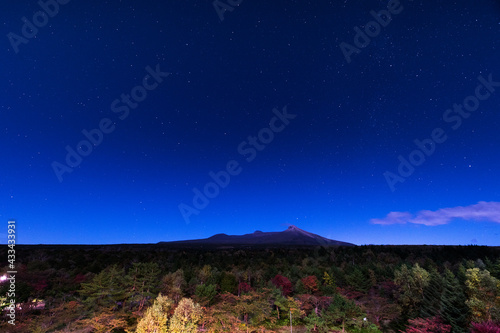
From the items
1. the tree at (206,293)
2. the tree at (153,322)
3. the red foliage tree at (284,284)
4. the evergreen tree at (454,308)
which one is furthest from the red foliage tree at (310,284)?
the tree at (153,322)

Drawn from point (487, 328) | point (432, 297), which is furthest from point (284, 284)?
point (487, 328)

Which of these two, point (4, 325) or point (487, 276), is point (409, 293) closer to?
point (487, 276)

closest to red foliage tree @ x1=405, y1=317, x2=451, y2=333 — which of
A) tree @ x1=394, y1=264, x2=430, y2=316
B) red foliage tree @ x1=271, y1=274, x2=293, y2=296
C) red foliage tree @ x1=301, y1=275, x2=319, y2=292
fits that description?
tree @ x1=394, y1=264, x2=430, y2=316

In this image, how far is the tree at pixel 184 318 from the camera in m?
26.8

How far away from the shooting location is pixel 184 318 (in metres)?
28.6

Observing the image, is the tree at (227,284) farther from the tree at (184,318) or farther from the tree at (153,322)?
the tree at (153,322)

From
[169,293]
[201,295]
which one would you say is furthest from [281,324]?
[169,293]

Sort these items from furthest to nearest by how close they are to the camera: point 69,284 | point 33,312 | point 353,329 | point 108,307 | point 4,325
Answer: point 69,284 < point 353,329 < point 33,312 < point 108,307 < point 4,325

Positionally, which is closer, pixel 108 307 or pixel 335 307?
pixel 108 307

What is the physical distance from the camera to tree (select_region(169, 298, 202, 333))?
2678 cm

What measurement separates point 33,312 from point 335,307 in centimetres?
5123

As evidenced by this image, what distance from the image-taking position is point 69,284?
2263 inches

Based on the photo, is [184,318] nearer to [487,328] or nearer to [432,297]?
[487,328]

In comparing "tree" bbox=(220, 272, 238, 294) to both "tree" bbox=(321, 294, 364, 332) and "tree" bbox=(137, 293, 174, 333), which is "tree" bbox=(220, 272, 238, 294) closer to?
"tree" bbox=(321, 294, 364, 332)
